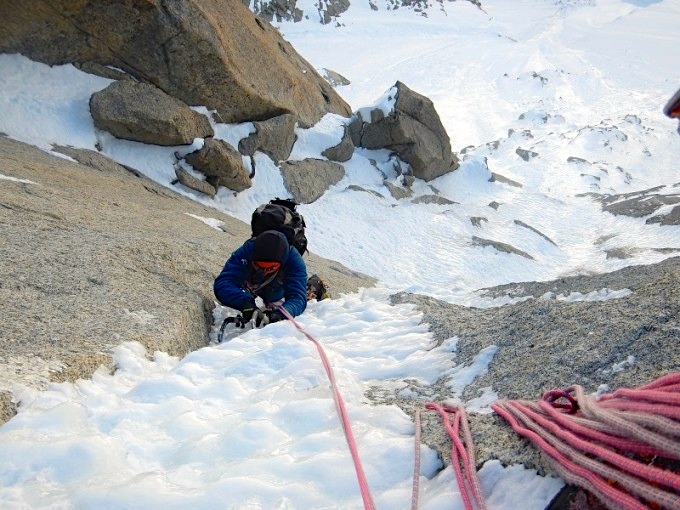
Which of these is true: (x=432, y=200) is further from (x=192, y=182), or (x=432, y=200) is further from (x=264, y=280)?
(x=264, y=280)

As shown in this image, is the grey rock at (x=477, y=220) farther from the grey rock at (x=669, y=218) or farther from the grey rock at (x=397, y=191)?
the grey rock at (x=669, y=218)

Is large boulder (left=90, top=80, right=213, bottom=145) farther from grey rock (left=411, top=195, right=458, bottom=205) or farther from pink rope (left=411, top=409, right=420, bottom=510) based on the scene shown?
pink rope (left=411, top=409, right=420, bottom=510)

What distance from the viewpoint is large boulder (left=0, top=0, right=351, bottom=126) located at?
1366 cm

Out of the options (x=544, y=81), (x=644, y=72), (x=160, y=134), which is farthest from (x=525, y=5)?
(x=160, y=134)

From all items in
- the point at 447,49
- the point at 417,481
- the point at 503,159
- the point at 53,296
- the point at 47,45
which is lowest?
the point at 503,159

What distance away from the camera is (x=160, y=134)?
46.8ft

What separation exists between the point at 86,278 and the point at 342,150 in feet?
53.7

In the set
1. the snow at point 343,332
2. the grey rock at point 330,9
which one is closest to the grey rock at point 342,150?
the snow at point 343,332

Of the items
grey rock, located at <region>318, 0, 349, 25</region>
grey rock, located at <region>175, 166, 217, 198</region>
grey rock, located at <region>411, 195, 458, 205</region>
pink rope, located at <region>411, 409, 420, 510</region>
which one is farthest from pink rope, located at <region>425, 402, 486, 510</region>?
grey rock, located at <region>318, 0, 349, 25</region>

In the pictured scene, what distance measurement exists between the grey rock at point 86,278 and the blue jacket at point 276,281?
447mm

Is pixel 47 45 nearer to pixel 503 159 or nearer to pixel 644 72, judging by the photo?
pixel 503 159

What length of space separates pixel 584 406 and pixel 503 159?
3709cm

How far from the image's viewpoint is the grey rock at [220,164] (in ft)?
48.8

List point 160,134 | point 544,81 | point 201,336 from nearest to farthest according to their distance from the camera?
point 201,336
point 160,134
point 544,81
